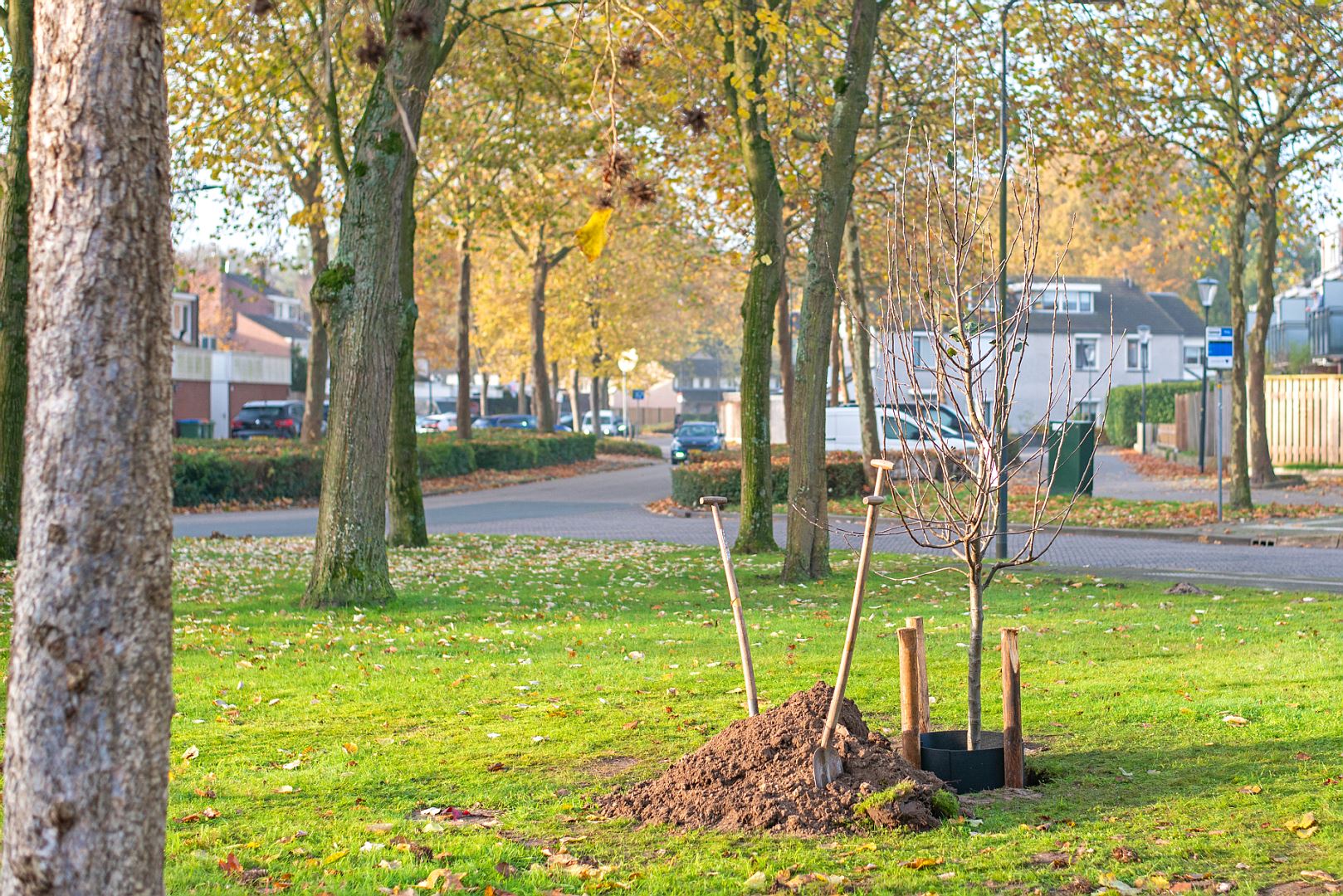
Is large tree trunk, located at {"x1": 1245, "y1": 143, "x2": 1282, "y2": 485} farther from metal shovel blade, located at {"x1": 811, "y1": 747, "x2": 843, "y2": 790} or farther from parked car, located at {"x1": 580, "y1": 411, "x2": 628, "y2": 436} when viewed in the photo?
parked car, located at {"x1": 580, "y1": 411, "x2": 628, "y2": 436}

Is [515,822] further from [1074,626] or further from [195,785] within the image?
[1074,626]

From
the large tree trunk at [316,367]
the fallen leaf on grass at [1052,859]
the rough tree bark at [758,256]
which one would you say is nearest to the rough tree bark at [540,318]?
the large tree trunk at [316,367]

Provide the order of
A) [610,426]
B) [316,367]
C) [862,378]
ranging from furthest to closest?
[610,426] < [316,367] < [862,378]

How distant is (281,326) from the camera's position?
96250 mm

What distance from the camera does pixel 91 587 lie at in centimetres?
350

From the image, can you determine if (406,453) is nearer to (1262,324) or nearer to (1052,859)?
(1052,859)

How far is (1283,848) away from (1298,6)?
1194 centimetres

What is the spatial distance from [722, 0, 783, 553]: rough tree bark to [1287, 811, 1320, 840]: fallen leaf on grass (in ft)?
35.3

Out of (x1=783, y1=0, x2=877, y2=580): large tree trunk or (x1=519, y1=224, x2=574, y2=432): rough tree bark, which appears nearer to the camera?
(x1=783, y1=0, x2=877, y2=580): large tree trunk

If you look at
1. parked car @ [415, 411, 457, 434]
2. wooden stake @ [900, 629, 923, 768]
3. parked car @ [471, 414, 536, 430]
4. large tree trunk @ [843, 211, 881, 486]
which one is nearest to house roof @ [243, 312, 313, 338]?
parked car @ [415, 411, 457, 434]

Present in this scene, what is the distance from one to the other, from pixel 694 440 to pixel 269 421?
14297 millimetres

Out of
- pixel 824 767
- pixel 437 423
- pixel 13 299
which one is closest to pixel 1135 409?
pixel 437 423

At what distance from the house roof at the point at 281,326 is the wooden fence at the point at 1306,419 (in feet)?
227

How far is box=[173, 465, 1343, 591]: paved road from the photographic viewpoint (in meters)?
15.9
